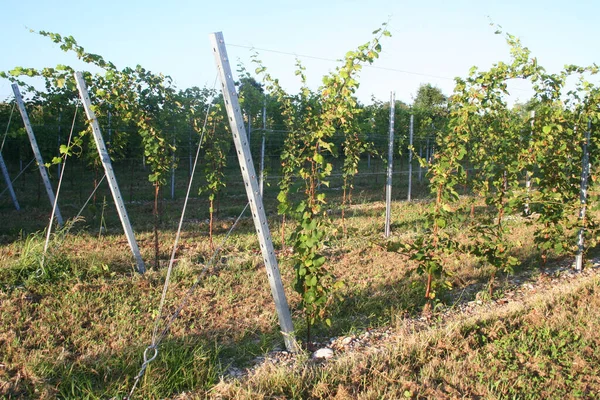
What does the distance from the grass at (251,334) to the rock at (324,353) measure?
17 cm

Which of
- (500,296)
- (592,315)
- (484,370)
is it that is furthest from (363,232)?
(484,370)

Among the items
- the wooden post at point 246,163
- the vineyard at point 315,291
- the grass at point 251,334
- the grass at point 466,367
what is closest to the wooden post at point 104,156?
the vineyard at point 315,291

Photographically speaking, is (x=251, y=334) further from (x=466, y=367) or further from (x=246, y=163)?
(x=466, y=367)

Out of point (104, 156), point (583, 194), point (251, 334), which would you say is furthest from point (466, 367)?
point (104, 156)

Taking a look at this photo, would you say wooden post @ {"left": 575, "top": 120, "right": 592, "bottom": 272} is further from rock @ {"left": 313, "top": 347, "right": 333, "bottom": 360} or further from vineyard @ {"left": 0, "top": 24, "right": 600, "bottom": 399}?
rock @ {"left": 313, "top": 347, "right": 333, "bottom": 360}

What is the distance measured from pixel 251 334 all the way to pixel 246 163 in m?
1.51

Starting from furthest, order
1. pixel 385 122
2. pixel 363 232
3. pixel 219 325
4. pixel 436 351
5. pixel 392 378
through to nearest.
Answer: pixel 385 122
pixel 363 232
pixel 219 325
pixel 436 351
pixel 392 378

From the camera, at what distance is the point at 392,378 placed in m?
3.01

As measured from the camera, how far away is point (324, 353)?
3420 millimetres

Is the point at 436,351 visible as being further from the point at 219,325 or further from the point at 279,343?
the point at 219,325

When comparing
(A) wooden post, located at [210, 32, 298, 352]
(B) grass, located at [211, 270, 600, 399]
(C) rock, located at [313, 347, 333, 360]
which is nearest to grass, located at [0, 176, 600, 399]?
(B) grass, located at [211, 270, 600, 399]

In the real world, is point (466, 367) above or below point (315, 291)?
below

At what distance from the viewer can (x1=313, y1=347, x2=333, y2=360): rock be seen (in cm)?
339

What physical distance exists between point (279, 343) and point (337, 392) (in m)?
0.87
